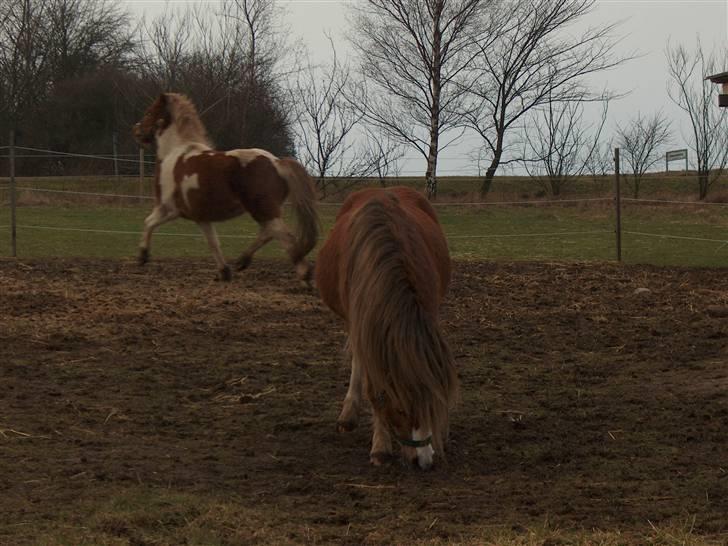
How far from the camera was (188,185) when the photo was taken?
21.2 ft

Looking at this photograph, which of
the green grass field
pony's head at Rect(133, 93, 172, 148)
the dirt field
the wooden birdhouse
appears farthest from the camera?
the green grass field

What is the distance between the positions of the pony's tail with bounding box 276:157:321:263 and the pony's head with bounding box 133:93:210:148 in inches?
27.7

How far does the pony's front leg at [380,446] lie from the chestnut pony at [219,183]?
271cm

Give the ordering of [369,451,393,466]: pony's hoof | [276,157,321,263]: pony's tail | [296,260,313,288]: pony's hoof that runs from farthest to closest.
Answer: [276,157,321,263]: pony's tail < [296,260,313,288]: pony's hoof < [369,451,393,466]: pony's hoof

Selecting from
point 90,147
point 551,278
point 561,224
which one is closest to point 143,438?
point 551,278

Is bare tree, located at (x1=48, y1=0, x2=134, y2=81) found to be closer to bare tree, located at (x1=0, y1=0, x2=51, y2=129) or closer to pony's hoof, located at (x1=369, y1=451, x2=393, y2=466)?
bare tree, located at (x1=0, y1=0, x2=51, y2=129)

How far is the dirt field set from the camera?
3023 mm

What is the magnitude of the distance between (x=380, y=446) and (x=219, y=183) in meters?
3.15

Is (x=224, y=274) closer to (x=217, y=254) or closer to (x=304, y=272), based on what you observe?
(x=217, y=254)

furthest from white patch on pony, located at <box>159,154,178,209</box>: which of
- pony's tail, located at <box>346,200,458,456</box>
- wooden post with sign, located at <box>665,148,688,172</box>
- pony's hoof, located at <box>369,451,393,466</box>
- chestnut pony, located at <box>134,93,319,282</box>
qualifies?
wooden post with sign, located at <box>665,148,688,172</box>

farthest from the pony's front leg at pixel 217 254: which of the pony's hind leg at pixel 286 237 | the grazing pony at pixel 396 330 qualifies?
the grazing pony at pixel 396 330

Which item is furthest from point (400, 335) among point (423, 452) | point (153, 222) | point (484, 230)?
point (484, 230)

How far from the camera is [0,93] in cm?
2991

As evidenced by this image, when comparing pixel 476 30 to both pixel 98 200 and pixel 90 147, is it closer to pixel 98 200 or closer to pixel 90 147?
pixel 98 200
